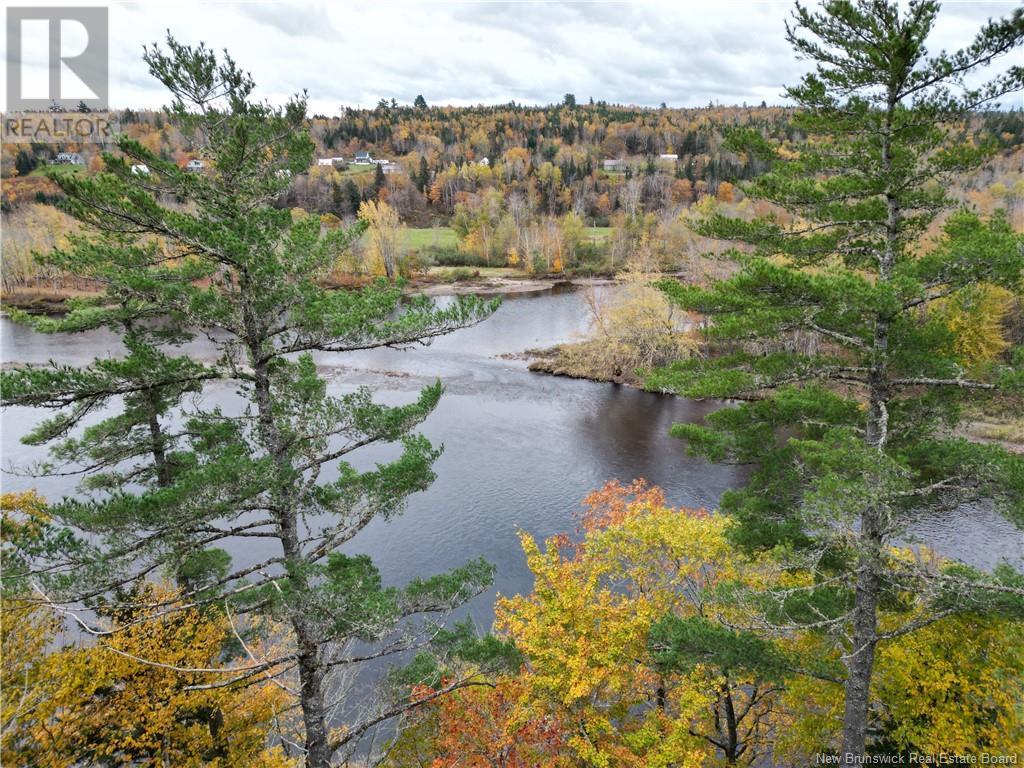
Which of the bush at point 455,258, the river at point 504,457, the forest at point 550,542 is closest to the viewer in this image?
the forest at point 550,542

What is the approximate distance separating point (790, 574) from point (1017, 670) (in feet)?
11.7

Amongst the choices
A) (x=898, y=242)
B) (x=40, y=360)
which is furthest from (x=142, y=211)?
(x=40, y=360)

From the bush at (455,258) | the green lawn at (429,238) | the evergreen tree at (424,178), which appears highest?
the evergreen tree at (424,178)

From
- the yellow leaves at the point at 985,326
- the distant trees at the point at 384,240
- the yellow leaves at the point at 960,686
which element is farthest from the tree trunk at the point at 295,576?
the distant trees at the point at 384,240

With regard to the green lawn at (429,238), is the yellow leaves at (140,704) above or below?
below

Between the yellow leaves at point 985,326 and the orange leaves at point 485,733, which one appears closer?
the orange leaves at point 485,733

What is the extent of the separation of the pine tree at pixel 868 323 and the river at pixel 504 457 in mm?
6533

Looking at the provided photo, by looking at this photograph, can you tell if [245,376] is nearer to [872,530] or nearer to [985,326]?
[872,530]

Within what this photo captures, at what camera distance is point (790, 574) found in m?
11.9

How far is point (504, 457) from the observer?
28891 mm

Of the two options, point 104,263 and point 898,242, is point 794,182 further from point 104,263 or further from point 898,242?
point 104,263

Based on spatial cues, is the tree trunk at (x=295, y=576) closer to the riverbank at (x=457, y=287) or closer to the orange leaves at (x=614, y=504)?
the orange leaves at (x=614, y=504)

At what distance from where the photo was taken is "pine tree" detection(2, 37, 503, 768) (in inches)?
277

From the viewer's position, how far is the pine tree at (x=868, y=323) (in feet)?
26.3
